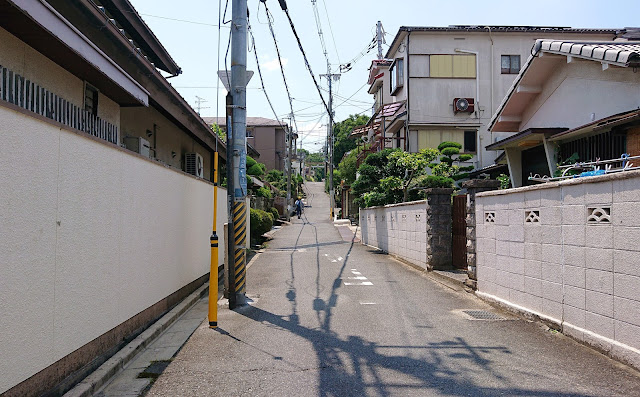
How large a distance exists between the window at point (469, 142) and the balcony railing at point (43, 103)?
68.8 ft

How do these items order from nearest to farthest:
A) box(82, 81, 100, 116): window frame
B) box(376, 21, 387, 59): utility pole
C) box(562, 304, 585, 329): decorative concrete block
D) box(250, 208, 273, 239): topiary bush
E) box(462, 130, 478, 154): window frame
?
1. box(562, 304, 585, 329): decorative concrete block
2. box(82, 81, 100, 116): window frame
3. box(250, 208, 273, 239): topiary bush
4. box(462, 130, 478, 154): window frame
5. box(376, 21, 387, 59): utility pole

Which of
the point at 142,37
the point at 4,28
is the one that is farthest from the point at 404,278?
the point at 4,28

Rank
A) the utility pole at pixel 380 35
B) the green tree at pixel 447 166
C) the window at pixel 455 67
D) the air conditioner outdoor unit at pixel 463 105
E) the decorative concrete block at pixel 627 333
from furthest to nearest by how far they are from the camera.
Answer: the utility pole at pixel 380 35
the window at pixel 455 67
the air conditioner outdoor unit at pixel 463 105
the green tree at pixel 447 166
the decorative concrete block at pixel 627 333

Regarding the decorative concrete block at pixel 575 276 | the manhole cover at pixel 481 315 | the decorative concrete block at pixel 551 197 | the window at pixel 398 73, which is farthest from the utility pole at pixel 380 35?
the decorative concrete block at pixel 575 276

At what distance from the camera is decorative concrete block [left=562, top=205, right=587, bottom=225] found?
20.0 ft

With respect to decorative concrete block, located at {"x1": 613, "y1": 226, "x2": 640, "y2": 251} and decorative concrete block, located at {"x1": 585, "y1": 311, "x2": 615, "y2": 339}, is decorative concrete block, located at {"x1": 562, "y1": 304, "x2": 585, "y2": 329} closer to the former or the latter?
decorative concrete block, located at {"x1": 585, "y1": 311, "x2": 615, "y2": 339}

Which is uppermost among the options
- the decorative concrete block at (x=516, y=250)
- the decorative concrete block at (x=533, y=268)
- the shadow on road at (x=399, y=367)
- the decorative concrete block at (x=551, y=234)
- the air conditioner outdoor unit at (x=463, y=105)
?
the air conditioner outdoor unit at (x=463, y=105)

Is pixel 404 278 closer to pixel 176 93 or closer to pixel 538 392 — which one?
pixel 176 93

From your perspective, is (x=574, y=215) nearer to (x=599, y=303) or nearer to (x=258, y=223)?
(x=599, y=303)

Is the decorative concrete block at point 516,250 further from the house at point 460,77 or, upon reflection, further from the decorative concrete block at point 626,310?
the house at point 460,77

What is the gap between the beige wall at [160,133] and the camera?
1171 centimetres

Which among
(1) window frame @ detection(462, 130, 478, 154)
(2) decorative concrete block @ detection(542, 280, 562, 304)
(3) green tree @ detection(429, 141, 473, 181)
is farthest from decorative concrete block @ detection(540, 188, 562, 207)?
(1) window frame @ detection(462, 130, 478, 154)

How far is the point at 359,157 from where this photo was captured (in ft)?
127

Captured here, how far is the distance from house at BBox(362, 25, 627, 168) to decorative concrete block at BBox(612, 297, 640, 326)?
20753 mm
